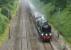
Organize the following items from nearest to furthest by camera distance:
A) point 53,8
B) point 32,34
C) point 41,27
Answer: point 41,27 → point 32,34 → point 53,8

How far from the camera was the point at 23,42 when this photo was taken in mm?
37281

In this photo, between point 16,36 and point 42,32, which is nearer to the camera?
point 42,32

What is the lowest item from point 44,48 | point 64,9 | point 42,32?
point 44,48

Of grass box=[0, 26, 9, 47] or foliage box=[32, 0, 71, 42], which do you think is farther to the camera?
foliage box=[32, 0, 71, 42]

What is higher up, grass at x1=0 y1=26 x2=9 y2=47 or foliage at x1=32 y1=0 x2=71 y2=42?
foliage at x1=32 y1=0 x2=71 y2=42

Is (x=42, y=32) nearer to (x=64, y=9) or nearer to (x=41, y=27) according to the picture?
(x=41, y=27)

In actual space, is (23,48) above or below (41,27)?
below

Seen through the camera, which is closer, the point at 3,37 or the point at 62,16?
the point at 3,37

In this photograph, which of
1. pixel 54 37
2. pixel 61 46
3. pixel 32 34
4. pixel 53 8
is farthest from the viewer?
pixel 53 8

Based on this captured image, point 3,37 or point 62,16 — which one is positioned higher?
point 62,16

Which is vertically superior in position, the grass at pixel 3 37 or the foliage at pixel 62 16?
the foliage at pixel 62 16

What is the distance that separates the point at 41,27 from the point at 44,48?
3.97m

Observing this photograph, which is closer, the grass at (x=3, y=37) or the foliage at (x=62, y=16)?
the grass at (x=3, y=37)

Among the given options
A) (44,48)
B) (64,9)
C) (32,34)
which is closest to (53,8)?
(64,9)
